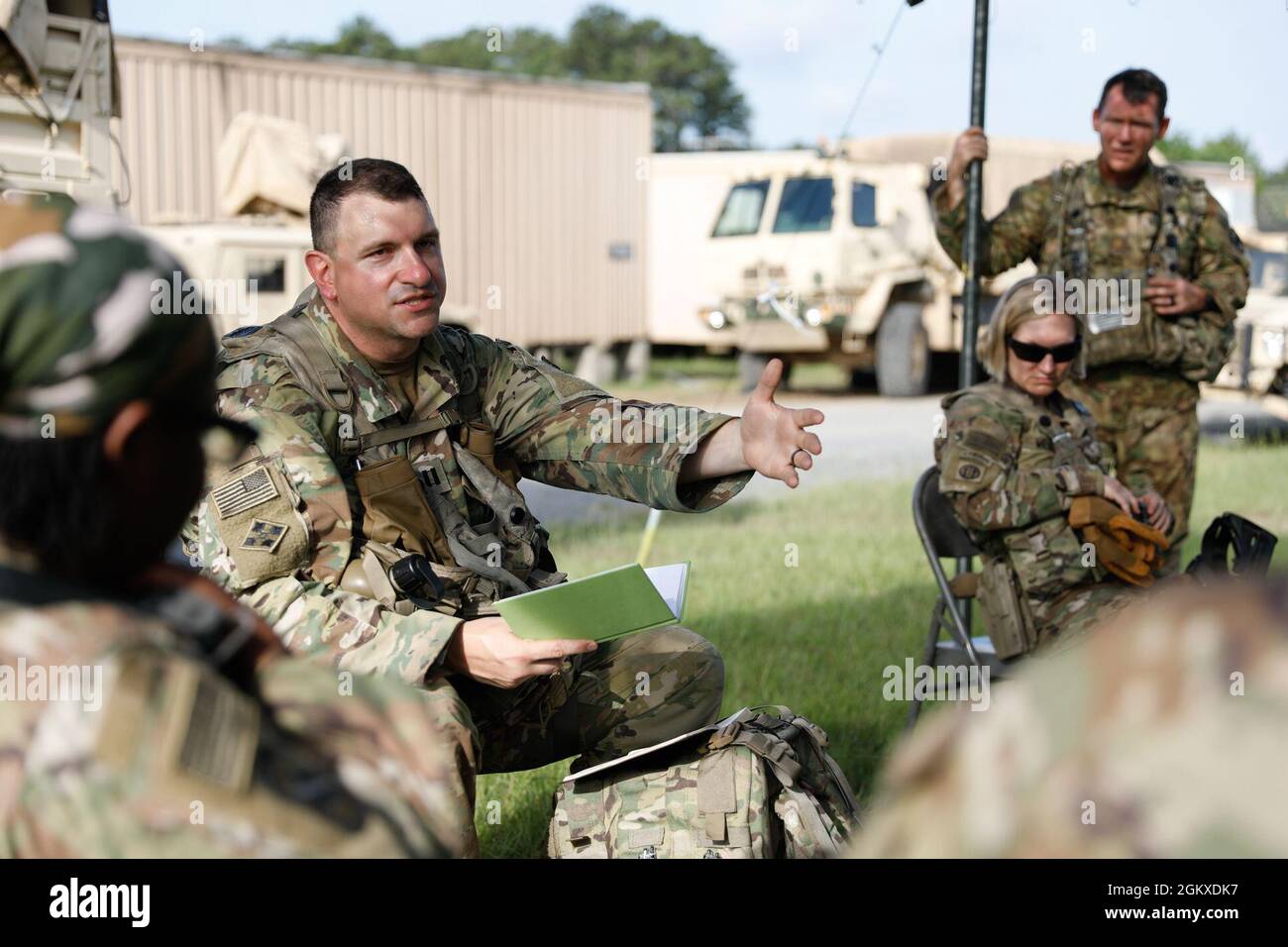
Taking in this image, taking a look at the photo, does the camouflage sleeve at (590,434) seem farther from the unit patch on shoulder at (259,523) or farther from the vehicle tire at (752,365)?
the vehicle tire at (752,365)

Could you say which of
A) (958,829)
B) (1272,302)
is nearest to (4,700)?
(958,829)

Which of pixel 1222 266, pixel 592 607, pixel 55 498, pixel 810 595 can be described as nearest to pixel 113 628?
pixel 55 498

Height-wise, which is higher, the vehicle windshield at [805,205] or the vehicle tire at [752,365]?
the vehicle windshield at [805,205]

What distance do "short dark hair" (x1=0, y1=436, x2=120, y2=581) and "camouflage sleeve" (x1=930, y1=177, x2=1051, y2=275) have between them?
429 cm

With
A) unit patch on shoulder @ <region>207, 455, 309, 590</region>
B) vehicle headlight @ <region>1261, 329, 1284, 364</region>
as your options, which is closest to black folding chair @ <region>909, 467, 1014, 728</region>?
unit patch on shoulder @ <region>207, 455, 309, 590</region>

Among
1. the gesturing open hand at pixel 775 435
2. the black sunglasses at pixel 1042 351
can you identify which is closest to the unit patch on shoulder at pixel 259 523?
the gesturing open hand at pixel 775 435

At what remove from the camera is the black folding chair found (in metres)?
4.21

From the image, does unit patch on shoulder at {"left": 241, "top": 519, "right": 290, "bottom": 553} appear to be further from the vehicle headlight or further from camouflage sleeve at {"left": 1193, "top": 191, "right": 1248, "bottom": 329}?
the vehicle headlight

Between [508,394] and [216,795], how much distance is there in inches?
88.4

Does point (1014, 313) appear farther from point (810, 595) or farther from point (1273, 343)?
point (1273, 343)

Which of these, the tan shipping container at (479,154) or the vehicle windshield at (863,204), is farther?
the vehicle windshield at (863,204)

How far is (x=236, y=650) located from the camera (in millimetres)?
1262

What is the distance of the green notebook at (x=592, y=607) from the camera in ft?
8.10

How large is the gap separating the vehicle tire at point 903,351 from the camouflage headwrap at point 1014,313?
11681mm
